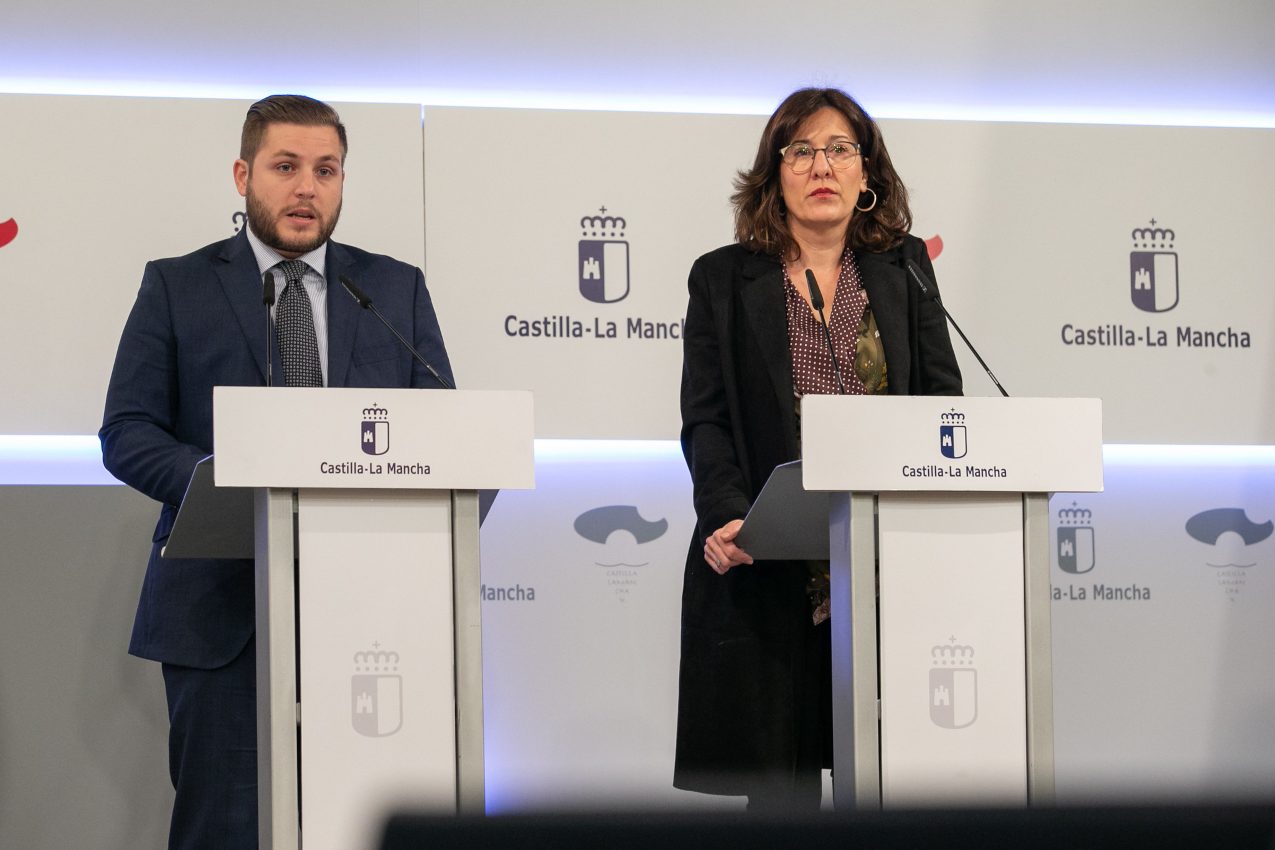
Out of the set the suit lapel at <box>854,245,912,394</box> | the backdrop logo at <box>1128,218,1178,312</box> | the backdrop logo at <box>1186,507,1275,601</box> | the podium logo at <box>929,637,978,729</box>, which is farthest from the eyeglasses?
the backdrop logo at <box>1186,507,1275,601</box>

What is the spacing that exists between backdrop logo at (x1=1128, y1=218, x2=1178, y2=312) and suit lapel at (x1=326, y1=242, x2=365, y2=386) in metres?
2.74

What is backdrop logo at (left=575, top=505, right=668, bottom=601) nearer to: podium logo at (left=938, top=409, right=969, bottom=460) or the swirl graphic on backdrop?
the swirl graphic on backdrop

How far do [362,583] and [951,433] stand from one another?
3.16 ft

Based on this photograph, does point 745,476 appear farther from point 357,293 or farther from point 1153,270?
point 1153,270

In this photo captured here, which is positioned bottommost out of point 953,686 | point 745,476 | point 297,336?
point 953,686

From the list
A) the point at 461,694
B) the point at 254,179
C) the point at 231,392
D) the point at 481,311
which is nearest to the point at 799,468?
the point at 461,694

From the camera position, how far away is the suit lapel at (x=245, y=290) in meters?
Answer: 3.07

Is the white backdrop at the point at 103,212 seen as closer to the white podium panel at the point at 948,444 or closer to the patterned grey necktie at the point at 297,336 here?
the patterned grey necktie at the point at 297,336

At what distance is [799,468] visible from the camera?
2418mm

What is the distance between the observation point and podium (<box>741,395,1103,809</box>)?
231 cm

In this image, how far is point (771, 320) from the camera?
117 inches

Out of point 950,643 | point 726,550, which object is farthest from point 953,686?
point 726,550

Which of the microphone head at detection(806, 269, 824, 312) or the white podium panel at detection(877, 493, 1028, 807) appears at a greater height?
the microphone head at detection(806, 269, 824, 312)

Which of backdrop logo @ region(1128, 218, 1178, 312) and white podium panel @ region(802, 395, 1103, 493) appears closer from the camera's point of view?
white podium panel @ region(802, 395, 1103, 493)
